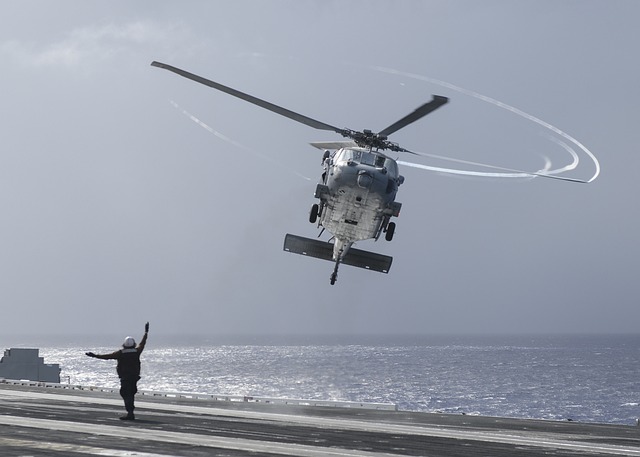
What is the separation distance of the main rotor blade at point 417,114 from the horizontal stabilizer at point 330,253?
652 centimetres

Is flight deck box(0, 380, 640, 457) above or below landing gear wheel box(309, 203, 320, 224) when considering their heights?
below

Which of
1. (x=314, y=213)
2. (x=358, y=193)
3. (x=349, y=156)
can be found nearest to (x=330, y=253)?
(x=314, y=213)

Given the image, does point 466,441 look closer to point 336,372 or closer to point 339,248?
point 339,248

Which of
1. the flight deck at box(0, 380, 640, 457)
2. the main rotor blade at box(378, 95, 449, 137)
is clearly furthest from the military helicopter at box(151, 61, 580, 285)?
the flight deck at box(0, 380, 640, 457)

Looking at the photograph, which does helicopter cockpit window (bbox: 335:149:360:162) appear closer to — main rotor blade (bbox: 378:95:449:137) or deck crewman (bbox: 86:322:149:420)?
main rotor blade (bbox: 378:95:449:137)

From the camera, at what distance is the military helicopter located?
3788 cm

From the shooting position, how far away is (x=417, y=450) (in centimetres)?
1745

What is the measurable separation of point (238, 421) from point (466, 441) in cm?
748

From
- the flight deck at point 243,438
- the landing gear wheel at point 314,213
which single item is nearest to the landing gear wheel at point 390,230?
the landing gear wheel at point 314,213

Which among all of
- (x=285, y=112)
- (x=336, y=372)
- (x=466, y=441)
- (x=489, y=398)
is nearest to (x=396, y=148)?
(x=285, y=112)

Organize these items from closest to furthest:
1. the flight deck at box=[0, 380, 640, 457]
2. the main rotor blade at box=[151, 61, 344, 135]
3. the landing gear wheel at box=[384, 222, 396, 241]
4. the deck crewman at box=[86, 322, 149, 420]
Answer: the flight deck at box=[0, 380, 640, 457]
the deck crewman at box=[86, 322, 149, 420]
the main rotor blade at box=[151, 61, 344, 135]
the landing gear wheel at box=[384, 222, 396, 241]

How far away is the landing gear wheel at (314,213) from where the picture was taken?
136 ft

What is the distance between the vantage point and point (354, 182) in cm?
3806

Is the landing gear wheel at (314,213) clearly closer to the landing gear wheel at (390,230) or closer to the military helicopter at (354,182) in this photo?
the military helicopter at (354,182)
